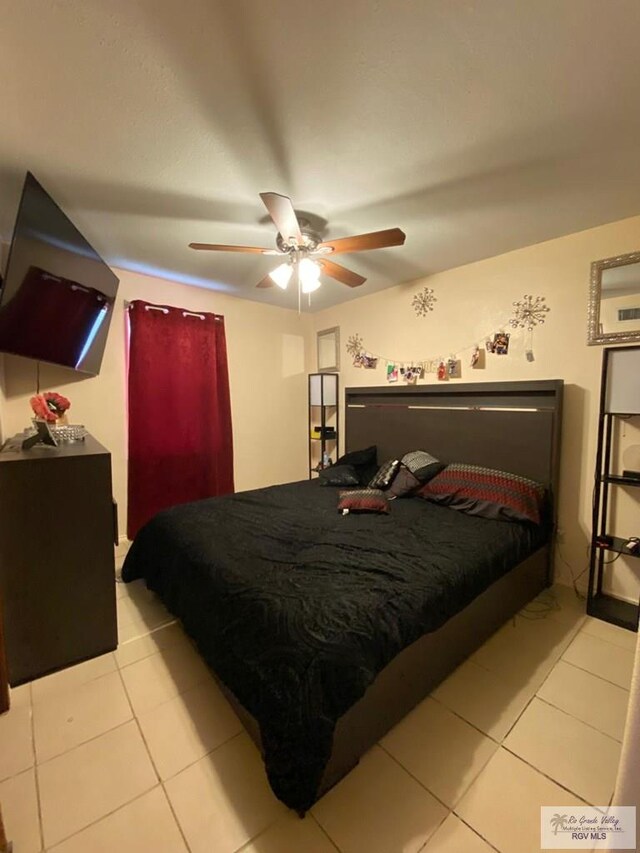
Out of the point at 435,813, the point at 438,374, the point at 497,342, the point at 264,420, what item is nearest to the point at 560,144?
the point at 497,342

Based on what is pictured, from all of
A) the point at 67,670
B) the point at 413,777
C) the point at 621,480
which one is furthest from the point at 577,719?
the point at 67,670

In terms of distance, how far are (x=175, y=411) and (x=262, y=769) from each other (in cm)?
284

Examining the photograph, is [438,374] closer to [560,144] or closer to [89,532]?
[560,144]

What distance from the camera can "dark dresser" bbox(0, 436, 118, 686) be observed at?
5.63 feet

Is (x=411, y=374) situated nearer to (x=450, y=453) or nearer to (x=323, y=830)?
(x=450, y=453)

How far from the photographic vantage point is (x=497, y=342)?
286 centimetres

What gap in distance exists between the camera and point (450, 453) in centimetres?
311

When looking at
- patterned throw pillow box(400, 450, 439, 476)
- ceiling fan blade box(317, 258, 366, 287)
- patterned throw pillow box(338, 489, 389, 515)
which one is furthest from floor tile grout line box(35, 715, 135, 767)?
ceiling fan blade box(317, 258, 366, 287)

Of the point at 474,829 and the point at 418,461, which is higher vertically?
A: the point at 418,461

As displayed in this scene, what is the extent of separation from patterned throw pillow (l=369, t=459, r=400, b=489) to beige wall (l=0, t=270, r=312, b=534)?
5.27 feet

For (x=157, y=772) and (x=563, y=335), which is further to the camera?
(x=563, y=335)

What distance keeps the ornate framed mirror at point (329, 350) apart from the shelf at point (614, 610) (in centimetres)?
311

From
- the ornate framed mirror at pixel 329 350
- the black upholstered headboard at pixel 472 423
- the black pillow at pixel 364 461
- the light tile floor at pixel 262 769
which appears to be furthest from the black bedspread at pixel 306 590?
the ornate framed mirror at pixel 329 350

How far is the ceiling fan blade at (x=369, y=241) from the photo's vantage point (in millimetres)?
1880
